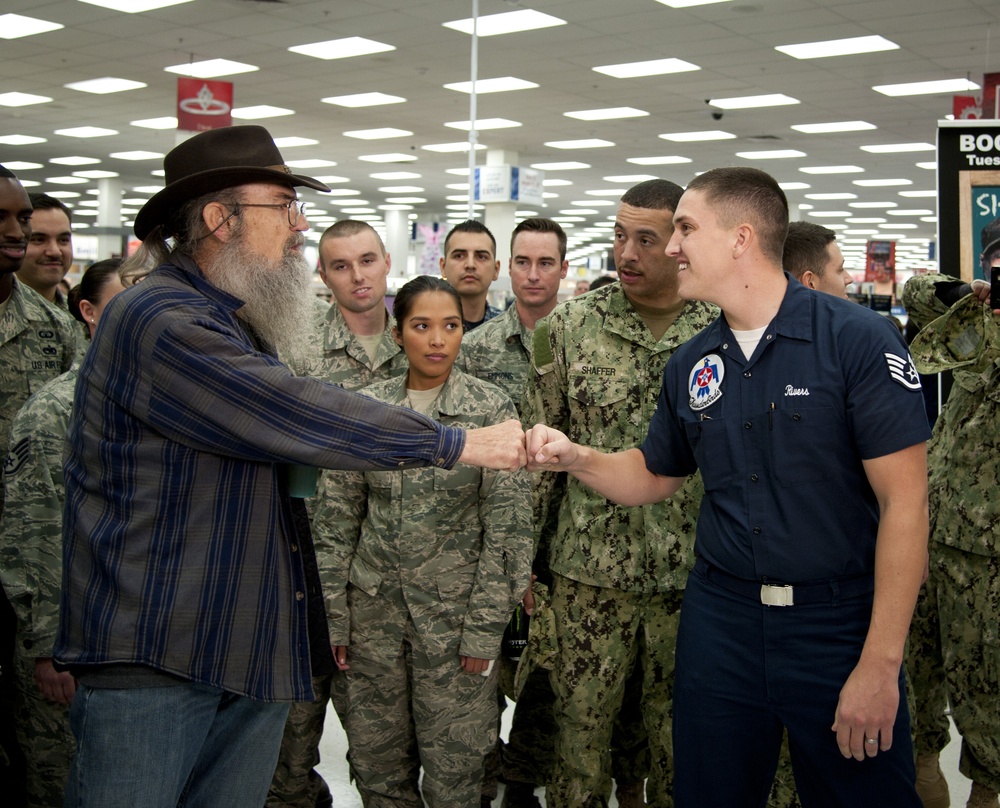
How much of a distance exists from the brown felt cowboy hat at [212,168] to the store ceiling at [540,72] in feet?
24.7

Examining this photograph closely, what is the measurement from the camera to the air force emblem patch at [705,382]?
6.88 feet

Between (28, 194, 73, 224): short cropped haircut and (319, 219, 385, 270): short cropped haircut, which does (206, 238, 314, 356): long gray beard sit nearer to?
(319, 219, 385, 270): short cropped haircut

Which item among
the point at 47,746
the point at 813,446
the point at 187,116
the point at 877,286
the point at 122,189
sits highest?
the point at 122,189

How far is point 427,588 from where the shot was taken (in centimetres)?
273

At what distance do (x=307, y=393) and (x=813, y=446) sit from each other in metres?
1.00

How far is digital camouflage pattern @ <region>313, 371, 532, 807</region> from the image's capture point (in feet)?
8.93

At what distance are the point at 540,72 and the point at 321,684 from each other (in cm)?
956

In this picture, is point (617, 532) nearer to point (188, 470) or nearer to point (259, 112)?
point (188, 470)

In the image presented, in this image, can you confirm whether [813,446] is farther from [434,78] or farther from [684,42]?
[434,78]

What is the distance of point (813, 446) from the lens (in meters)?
1.94

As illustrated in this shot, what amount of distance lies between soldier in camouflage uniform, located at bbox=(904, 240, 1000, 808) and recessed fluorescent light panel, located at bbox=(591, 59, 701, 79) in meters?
8.33

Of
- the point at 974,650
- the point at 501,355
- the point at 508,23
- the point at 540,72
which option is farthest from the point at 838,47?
the point at 974,650

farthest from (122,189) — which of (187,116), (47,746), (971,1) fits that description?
→ (47,746)

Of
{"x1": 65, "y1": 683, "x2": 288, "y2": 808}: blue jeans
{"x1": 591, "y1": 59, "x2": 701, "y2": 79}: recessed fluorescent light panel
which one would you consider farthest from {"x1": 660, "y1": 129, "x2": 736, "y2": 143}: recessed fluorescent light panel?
{"x1": 65, "y1": 683, "x2": 288, "y2": 808}: blue jeans
